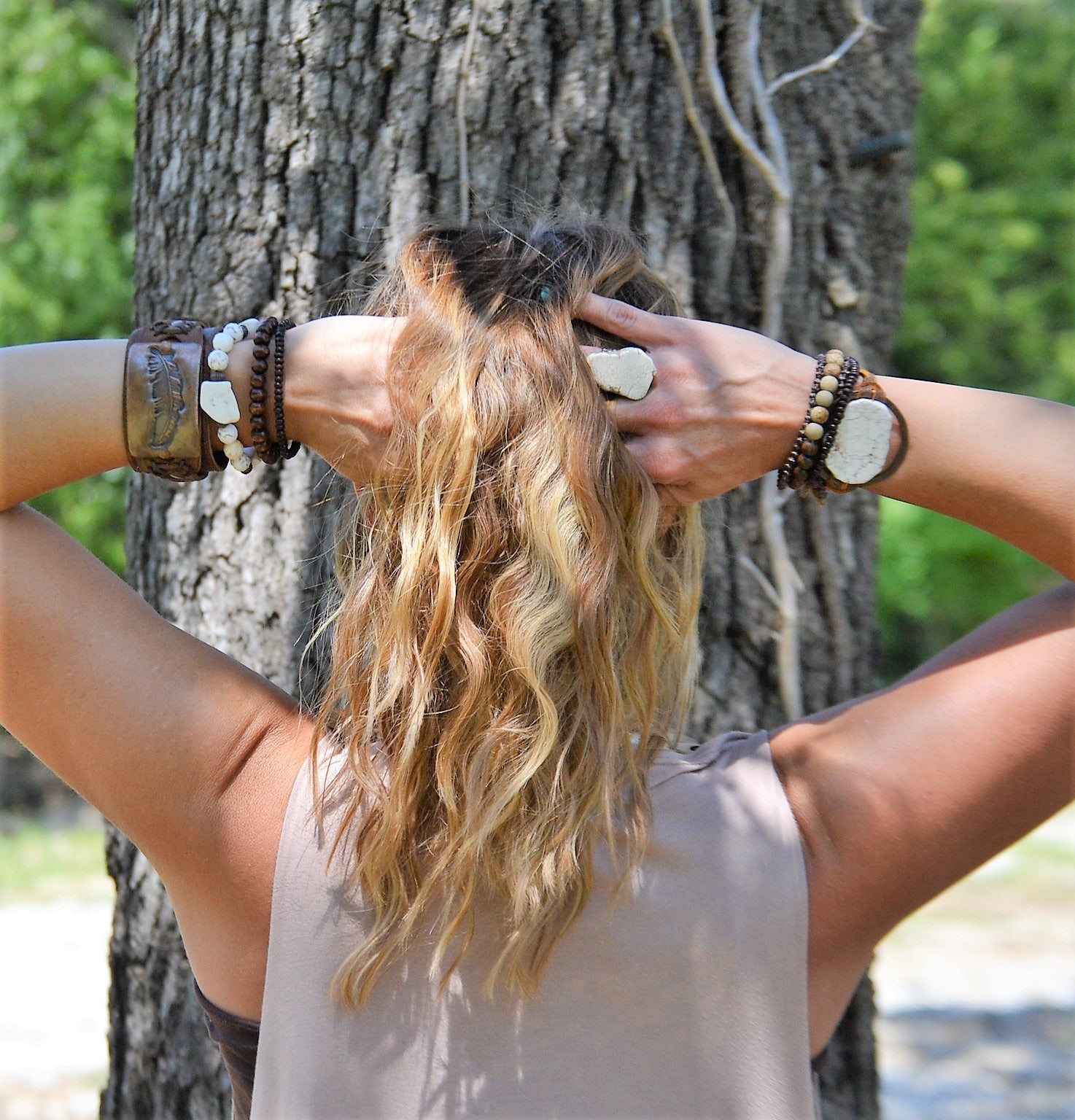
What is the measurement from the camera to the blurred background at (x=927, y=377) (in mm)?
4609

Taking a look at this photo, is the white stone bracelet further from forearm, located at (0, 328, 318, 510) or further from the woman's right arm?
the woman's right arm

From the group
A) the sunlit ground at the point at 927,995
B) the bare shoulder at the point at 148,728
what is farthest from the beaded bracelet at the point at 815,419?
the sunlit ground at the point at 927,995

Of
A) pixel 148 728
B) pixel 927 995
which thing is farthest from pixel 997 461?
pixel 927 995

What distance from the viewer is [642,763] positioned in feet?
4.17

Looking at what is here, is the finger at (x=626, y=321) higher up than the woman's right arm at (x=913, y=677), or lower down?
higher up

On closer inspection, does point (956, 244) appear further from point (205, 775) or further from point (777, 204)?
point (205, 775)

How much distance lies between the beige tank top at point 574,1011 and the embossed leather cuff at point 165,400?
0.46 meters

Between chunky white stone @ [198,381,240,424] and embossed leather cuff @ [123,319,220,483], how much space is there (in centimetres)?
1

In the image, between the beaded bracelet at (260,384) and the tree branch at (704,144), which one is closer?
the beaded bracelet at (260,384)

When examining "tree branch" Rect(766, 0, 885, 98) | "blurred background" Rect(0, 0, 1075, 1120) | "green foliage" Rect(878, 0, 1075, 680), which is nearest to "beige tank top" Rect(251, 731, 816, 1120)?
"tree branch" Rect(766, 0, 885, 98)

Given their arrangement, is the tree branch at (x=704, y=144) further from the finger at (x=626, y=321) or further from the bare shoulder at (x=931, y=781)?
the bare shoulder at (x=931, y=781)

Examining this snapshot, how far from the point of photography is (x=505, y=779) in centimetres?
121

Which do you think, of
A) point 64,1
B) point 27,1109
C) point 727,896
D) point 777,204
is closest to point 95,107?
point 64,1

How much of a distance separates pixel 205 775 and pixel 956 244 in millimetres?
9286
